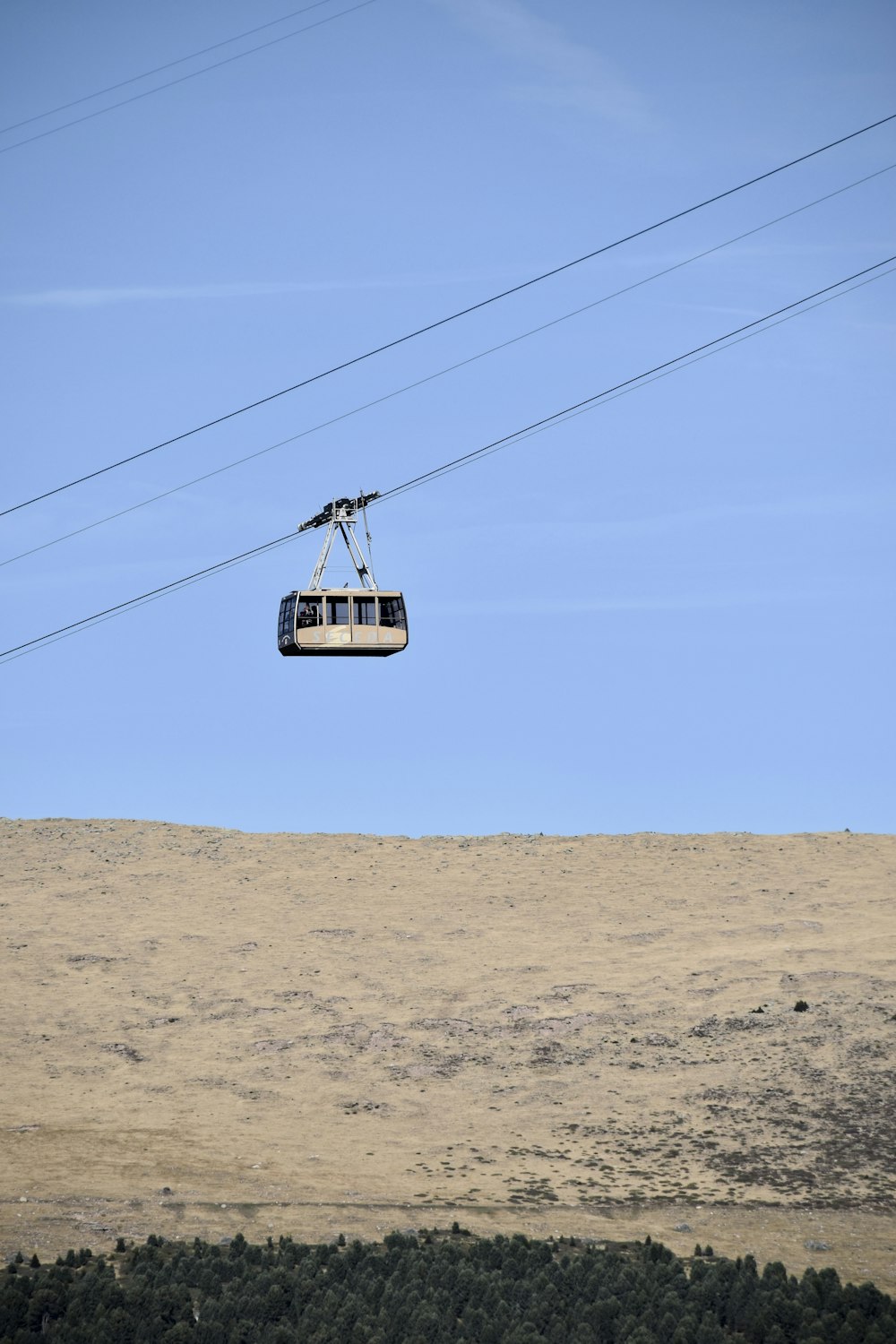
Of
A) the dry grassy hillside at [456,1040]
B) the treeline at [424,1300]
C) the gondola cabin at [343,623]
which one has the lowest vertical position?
the treeline at [424,1300]

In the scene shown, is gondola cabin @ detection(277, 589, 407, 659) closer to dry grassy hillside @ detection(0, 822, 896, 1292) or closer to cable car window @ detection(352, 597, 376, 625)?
cable car window @ detection(352, 597, 376, 625)

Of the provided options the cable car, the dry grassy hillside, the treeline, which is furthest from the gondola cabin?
the treeline

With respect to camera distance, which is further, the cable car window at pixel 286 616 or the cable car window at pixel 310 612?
the cable car window at pixel 286 616

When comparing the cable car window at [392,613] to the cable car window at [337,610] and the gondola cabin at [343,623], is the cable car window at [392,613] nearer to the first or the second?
the gondola cabin at [343,623]

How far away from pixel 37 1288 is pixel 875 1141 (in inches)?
Result: 948

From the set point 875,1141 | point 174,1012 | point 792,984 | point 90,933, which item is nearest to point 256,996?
point 174,1012

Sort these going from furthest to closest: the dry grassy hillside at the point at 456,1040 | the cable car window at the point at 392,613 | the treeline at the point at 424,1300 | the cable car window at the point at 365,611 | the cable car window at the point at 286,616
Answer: the cable car window at the point at 392,613, the cable car window at the point at 365,611, the cable car window at the point at 286,616, the dry grassy hillside at the point at 456,1040, the treeline at the point at 424,1300

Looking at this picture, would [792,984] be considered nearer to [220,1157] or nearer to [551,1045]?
[551,1045]

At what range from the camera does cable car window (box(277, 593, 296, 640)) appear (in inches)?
1526

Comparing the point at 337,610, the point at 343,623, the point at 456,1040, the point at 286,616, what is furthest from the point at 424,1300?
the point at 456,1040

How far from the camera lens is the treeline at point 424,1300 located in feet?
79.4

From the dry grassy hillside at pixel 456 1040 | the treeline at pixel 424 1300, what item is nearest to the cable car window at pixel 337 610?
the dry grassy hillside at pixel 456 1040

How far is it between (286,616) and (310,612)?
102 cm

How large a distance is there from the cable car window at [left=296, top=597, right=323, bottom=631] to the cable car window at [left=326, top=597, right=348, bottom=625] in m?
0.25
